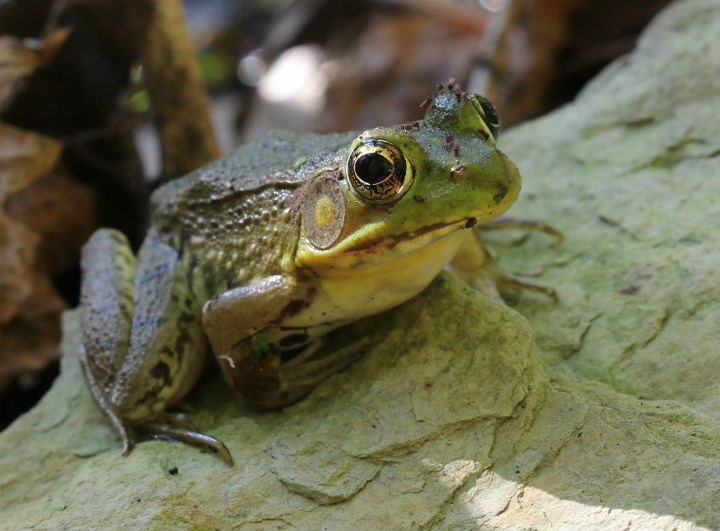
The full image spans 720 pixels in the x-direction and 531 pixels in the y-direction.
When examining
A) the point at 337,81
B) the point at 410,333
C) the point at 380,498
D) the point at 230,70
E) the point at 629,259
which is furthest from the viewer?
the point at 230,70

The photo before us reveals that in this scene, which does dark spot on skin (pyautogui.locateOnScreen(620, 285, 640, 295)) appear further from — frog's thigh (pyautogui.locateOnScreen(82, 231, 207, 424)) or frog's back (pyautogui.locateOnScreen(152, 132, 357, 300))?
frog's thigh (pyautogui.locateOnScreen(82, 231, 207, 424))

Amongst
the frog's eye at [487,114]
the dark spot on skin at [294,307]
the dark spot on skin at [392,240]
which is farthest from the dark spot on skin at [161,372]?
the frog's eye at [487,114]

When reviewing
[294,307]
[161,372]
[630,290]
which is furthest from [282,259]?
[630,290]

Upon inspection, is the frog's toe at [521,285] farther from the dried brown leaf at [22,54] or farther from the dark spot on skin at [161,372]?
the dried brown leaf at [22,54]

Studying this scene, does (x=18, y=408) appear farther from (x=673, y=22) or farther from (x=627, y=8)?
(x=627, y=8)

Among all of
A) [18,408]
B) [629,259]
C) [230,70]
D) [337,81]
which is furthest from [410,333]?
[230,70]

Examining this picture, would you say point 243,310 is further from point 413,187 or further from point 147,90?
point 147,90
